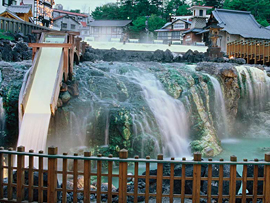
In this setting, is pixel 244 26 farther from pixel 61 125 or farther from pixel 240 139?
pixel 61 125

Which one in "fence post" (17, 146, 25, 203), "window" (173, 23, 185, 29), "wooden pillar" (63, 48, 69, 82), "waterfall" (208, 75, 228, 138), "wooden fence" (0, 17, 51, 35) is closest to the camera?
"fence post" (17, 146, 25, 203)

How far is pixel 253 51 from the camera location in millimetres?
29938

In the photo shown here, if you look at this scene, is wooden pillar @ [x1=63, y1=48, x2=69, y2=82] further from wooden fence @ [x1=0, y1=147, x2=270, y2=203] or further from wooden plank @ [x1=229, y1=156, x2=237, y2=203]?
wooden plank @ [x1=229, y1=156, x2=237, y2=203]

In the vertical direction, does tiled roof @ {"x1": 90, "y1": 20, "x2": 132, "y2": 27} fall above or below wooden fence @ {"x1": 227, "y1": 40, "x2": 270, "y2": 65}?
above

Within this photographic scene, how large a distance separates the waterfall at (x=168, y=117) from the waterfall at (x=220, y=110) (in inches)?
136

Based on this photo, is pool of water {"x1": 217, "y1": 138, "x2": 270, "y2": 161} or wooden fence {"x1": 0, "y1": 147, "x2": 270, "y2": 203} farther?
pool of water {"x1": 217, "y1": 138, "x2": 270, "y2": 161}

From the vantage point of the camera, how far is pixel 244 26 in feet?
137

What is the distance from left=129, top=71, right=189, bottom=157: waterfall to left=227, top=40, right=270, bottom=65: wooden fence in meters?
15.2

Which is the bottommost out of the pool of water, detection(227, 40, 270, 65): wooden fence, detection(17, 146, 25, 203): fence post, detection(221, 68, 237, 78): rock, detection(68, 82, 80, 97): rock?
the pool of water

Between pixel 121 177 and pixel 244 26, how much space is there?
39422 mm

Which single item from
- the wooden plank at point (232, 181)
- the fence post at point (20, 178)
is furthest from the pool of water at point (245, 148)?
the fence post at point (20, 178)

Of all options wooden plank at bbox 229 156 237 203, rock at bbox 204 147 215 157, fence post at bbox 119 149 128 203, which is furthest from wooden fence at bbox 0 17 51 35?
wooden plank at bbox 229 156 237 203

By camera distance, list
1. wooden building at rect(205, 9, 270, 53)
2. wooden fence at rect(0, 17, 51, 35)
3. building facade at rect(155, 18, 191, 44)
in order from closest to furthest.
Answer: wooden fence at rect(0, 17, 51, 35) → wooden building at rect(205, 9, 270, 53) → building facade at rect(155, 18, 191, 44)

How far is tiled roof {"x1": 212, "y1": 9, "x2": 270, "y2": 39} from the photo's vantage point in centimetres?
4003
